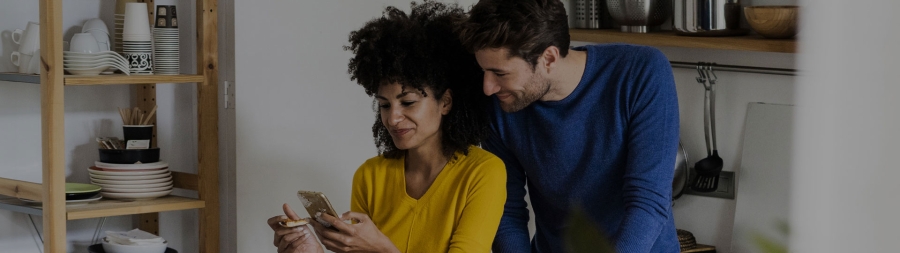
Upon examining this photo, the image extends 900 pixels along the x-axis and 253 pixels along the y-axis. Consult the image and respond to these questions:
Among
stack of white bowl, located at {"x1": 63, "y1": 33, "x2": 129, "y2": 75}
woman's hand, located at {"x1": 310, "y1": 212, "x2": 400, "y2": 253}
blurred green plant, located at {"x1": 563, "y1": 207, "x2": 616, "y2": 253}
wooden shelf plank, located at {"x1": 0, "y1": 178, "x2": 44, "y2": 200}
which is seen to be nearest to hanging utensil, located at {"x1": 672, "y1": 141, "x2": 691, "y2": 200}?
woman's hand, located at {"x1": 310, "y1": 212, "x2": 400, "y2": 253}

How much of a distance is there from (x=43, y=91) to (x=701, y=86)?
1.77 metres

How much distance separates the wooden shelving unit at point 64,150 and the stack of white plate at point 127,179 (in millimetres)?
33

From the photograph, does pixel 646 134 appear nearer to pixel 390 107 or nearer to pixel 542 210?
pixel 542 210

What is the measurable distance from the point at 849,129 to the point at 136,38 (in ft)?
7.71

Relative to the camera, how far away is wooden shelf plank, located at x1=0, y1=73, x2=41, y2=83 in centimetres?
226

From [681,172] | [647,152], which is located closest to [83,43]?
[647,152]

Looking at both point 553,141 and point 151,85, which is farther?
point 151,85

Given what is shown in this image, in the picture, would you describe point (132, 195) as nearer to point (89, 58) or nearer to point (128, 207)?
point (128, 207)

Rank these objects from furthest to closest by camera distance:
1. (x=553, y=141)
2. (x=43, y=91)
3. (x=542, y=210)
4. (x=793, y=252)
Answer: (x=43, y=91) → (x=542, y=210) → (x=553, y=141) → (x=793, y=252)

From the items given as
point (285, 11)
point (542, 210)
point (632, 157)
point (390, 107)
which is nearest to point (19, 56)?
point (285, 11)

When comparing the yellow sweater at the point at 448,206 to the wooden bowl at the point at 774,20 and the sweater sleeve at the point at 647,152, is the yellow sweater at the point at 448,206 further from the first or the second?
the wooden bowl at the point at 774,20

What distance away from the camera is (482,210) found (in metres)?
A: 1.52

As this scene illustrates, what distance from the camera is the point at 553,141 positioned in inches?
59.2

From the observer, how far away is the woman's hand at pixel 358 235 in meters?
1.39
